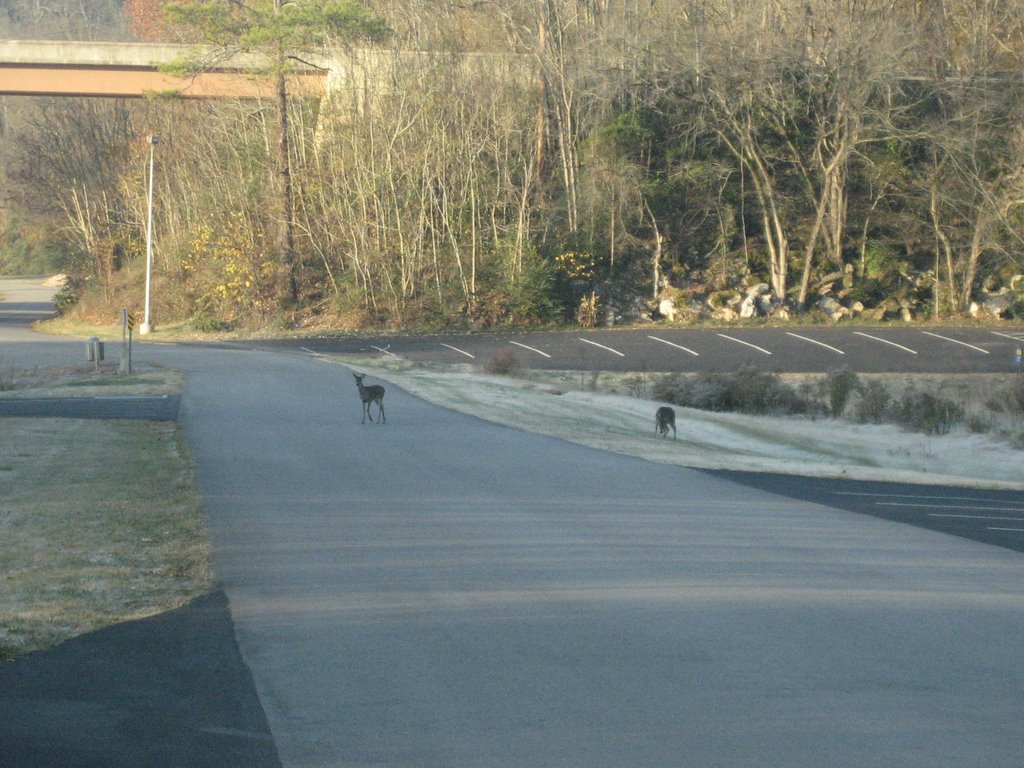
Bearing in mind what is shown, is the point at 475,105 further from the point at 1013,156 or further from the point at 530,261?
the point at 1013,156

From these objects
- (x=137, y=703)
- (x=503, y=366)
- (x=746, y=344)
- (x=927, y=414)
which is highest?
(x=137, y=703)

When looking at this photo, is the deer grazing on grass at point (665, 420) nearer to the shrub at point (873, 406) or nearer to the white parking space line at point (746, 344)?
the shrub at point (873, 406)

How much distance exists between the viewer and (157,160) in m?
57.2

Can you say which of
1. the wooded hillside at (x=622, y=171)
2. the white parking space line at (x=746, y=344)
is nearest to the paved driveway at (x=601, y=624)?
the white parking space line at (x=746, y=344)

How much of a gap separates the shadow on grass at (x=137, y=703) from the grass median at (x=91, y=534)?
372 mm

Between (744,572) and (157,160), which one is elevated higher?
(157,160)

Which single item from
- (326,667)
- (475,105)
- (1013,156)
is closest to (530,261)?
(475,105)

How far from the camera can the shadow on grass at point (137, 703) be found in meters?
5.04

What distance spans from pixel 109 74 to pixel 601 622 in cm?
5096

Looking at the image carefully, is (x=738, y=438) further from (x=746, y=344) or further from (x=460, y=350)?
(x=746, y=344)

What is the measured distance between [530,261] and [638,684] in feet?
136

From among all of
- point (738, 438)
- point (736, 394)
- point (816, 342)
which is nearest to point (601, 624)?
point (738, 438)

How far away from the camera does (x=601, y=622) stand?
7.44 m

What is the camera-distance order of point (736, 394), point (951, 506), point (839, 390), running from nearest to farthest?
point (951, 506) < point (839, 390) < point (736, 394)
